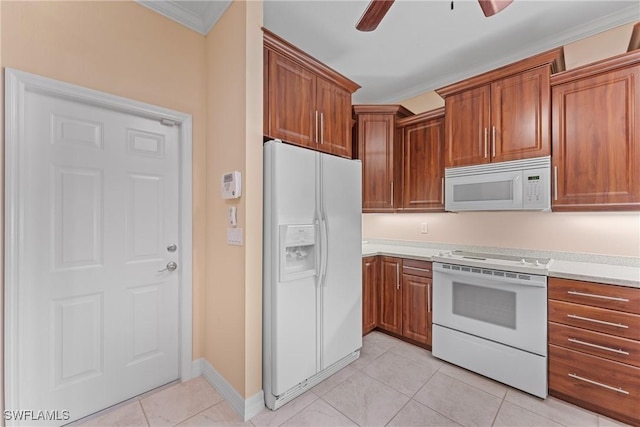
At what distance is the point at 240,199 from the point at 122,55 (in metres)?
1.30

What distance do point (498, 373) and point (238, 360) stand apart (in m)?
1.98

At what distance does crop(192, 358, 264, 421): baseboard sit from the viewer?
177 cm

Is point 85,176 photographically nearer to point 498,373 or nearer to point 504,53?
point 498,373

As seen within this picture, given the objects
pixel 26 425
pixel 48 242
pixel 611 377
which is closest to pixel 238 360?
pixel 26 425

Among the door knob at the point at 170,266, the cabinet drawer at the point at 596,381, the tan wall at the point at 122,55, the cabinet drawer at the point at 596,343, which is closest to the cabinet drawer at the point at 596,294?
the cabinet drawer at the point at 596,343

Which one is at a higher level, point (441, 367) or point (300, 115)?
point (300, 115)

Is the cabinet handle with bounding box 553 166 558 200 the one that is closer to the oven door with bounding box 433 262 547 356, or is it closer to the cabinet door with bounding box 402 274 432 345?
the oven door with bounding box 433 262 547 356

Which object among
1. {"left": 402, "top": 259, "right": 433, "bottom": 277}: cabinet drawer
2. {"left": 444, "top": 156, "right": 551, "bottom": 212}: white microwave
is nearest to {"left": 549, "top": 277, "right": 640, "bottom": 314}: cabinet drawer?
{"left": 444, "top": 156, "right": 551, "bottom": 212}: white microwave

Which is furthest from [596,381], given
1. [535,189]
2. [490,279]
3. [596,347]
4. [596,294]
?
[535,189]

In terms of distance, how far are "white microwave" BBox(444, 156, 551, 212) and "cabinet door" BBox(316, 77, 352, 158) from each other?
1083 millimetres

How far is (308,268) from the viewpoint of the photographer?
2043 millimetres

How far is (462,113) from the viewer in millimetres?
2578

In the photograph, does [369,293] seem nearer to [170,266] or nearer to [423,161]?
[423,161]

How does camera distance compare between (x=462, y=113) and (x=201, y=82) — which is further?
(x=462, y=113)
